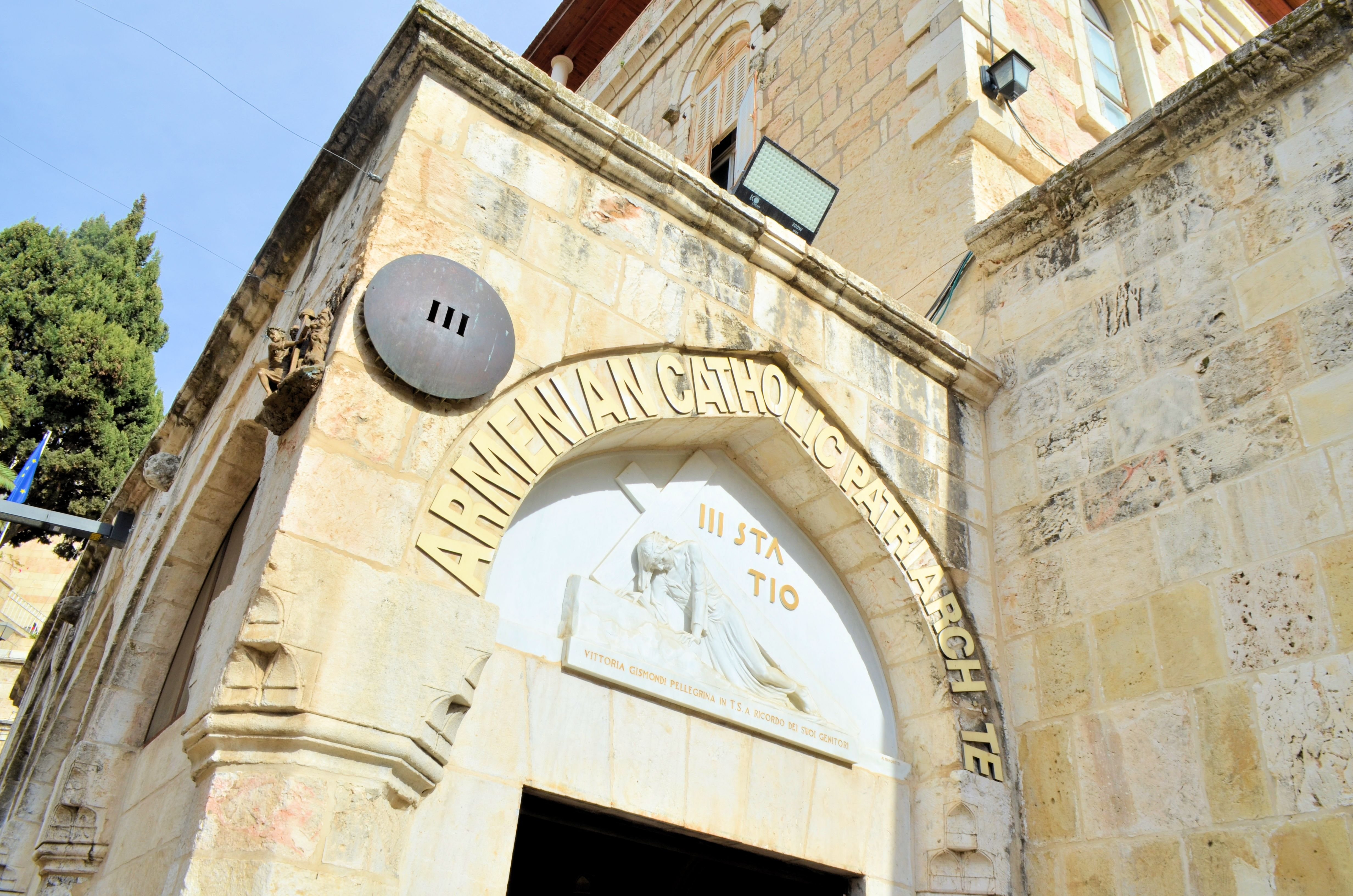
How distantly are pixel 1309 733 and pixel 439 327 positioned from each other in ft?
A: 9.98

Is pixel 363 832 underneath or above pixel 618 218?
underneath

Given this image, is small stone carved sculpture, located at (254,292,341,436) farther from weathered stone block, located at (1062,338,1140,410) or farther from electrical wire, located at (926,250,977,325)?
electrical wire, located at (926,250,977,325)

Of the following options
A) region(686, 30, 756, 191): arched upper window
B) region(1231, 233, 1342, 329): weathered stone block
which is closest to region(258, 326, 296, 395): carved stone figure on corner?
region(1231, 233, 1342, 329): weathered stone block

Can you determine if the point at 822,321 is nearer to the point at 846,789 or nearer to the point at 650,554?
the point at 650,554

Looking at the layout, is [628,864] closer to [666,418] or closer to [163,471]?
[666,418]

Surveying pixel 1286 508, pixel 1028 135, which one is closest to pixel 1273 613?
pixel 1286 508

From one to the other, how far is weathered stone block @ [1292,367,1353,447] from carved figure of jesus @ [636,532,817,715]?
2.06m

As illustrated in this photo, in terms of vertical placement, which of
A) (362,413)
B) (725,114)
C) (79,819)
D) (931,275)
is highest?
(725,114)

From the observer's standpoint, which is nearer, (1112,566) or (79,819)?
(79,819)

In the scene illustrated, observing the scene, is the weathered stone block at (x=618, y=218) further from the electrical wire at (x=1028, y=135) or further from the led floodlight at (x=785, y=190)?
the electrical wire at (x=1028, y=135)

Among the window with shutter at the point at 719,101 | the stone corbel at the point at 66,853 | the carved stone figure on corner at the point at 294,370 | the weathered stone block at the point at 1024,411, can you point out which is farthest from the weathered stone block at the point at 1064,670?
the window with shutter at the point at 719,101

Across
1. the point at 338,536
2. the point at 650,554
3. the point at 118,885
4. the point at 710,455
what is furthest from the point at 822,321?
the point at 118,885

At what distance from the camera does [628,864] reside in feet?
11.1

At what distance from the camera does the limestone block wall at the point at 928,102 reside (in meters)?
5.92
